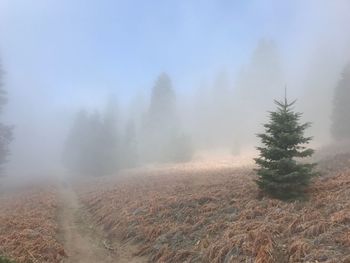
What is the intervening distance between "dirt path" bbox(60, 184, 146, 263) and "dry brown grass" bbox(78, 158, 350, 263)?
505mm

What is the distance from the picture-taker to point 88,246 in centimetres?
1423

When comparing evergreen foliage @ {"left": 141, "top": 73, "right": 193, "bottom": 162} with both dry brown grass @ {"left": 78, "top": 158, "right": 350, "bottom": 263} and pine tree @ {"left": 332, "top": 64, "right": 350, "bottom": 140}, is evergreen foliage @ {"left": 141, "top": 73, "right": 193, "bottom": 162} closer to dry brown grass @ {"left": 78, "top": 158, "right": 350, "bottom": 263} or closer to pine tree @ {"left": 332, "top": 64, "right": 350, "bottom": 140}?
pine tree @ {"left": 332, "top": 64, "right": 350, "bottom": 140}

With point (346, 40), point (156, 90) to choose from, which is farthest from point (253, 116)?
point (346, 40)

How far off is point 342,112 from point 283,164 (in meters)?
39.4

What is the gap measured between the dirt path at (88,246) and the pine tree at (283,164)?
204 inches

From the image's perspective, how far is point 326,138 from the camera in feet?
184

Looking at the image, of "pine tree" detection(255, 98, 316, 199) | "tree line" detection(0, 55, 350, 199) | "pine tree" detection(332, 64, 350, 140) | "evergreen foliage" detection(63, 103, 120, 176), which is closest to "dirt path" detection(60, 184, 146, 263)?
"pine tree" detection(255, 98, 316, 199)

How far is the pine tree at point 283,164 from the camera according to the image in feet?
45.1

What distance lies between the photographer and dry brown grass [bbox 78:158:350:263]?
9.78 meters

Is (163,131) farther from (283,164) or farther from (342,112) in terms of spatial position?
(283,164)

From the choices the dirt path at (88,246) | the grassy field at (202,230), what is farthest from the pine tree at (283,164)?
the dirt path at (88,246)

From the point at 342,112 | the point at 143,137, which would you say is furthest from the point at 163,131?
the point at 342,112

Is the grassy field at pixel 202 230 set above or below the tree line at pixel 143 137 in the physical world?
below

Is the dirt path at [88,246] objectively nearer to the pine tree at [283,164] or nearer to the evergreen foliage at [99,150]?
the pine tree at [283,164]
